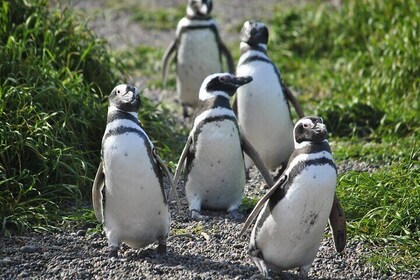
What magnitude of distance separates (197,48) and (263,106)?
1728 millimetres

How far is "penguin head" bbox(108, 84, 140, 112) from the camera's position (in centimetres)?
531

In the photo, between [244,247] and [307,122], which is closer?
[307,122]

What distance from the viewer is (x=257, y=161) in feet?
19.6

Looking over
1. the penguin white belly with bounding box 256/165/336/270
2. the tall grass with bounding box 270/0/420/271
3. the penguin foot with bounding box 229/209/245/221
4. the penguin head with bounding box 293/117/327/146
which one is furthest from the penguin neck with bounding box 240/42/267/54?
the penguin white belly with bounding box 256/165/336/270

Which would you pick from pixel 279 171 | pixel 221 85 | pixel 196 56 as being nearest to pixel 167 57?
pixel 196 56

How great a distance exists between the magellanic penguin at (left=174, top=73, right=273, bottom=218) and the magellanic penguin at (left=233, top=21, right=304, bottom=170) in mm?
601

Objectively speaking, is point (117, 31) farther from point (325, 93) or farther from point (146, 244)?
point (146, 244)

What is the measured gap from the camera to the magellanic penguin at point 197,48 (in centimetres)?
829

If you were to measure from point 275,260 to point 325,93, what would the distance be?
3822 mm

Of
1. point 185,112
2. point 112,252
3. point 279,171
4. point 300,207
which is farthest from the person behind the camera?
point 185,112

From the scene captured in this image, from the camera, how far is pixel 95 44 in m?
7.69

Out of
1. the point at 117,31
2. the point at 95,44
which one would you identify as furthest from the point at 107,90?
the point at 117,31

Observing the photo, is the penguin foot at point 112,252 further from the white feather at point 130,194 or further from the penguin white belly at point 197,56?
the penguin white belly at point 197,56

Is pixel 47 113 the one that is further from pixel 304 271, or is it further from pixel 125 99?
pixel 304 271
